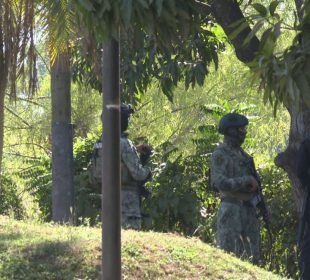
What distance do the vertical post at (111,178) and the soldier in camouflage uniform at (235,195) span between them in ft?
11.1

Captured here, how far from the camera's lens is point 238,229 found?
29.1 feet

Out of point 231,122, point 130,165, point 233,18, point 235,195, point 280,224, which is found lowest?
point 280,224

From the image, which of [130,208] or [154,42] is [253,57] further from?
[130,208]

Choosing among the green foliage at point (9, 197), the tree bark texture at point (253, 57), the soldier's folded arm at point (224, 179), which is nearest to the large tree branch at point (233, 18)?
the tree bark texture at point (253, 57)

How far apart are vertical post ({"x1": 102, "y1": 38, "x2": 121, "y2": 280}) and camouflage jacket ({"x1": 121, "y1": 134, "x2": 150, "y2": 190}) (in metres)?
3.62

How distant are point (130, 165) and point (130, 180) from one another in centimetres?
32

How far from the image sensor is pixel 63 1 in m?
7.45

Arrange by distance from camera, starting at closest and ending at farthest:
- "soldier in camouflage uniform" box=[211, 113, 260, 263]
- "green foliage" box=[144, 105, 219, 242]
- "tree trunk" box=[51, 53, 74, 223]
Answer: "soldier in camouflage uniform" box=[211, 113, 260, 263], "tree trunk" box=[51, 53, 74, 223], "green foliage" box=[144, 105, 219, 242]

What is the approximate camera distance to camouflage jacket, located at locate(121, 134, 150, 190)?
9.12 metres

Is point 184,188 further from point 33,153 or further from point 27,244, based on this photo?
point 33,153

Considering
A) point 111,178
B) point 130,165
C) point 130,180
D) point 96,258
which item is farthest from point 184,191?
point 111,178

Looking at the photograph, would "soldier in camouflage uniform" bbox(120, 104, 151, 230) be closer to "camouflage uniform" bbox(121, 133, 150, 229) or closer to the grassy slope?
"camouflage uniform" bbox(121, 133, 150, 229)

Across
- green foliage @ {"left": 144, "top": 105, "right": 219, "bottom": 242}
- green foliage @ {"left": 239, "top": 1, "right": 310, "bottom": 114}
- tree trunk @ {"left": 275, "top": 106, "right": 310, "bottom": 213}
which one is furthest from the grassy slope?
green foliage @ {"left": 144, "top": 105, "right": 219, "bottom": 242}

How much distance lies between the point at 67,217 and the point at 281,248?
287 cm
